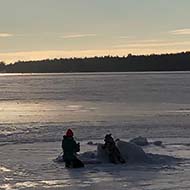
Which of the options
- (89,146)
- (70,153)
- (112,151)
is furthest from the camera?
(89,146)

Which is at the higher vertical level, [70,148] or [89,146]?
[70,148]

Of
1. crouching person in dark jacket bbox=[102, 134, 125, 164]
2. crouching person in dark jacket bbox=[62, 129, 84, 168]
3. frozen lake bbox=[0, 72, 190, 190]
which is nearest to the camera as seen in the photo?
frozen lake bbox=[0, 72, 190, 190]

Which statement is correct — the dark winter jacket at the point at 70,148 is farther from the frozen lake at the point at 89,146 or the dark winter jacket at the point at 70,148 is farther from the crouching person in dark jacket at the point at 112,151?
the crouching person in dark jacket at the point at 112,151

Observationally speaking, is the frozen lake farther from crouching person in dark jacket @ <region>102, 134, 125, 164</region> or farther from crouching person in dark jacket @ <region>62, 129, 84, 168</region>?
crouching person in dark jacket @ <region>102, 134, 125, 164</region>

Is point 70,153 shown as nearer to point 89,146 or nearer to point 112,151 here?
point 112,151

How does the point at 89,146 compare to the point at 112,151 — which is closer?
the point at 112,151

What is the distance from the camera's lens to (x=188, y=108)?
31188mm

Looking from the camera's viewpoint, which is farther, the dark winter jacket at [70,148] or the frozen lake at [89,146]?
the dark winter jacket at [70,148]

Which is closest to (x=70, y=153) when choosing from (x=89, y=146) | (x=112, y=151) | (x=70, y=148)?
(x=70, y=148)

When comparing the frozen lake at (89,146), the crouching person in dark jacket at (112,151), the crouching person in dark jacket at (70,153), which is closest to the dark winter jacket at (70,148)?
the crouching person in dark jacket at (70,153)

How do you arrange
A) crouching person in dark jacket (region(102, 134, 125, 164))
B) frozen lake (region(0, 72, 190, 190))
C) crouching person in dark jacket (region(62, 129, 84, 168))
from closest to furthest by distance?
frozen lake (region(0, 72, 190, 190)) → crouching person in dark jacket (region(62, 129, 84, 168)) → crouching person in dark jacket (region(102, 134, 125, 164))

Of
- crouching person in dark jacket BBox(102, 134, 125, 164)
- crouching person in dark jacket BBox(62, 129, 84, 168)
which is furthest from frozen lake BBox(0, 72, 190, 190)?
crouching person in dark jacket BBox(102, 134, 125, 164)

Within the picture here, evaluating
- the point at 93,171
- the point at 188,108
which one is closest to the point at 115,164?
the point at 93,171

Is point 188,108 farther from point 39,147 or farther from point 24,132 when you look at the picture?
point 39,147
